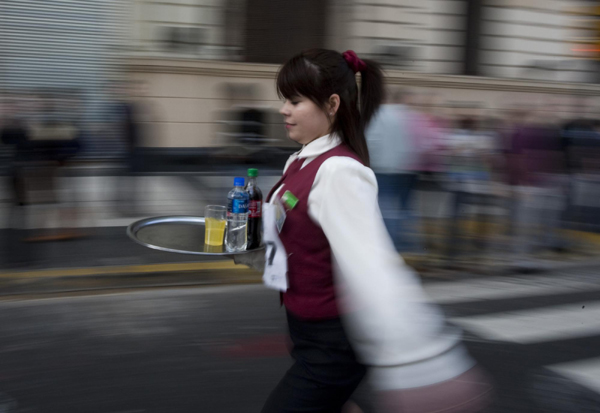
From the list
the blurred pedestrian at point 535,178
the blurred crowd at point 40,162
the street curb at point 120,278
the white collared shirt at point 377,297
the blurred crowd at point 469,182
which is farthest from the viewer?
the blurred pedestrian at point 535,178

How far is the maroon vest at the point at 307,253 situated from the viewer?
1.89m

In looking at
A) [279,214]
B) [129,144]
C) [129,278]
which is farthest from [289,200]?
[129,144]

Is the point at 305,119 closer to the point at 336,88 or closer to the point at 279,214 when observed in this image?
the point at 336,88

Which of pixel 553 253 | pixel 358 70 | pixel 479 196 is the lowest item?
pixel 553 253

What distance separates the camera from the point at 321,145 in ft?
6.38

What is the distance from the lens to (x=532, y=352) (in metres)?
4.62

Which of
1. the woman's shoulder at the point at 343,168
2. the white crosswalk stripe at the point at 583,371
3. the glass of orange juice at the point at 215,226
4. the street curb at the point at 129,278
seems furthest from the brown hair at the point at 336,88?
the street curb at the point at 129,278

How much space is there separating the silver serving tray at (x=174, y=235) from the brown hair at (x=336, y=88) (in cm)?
44

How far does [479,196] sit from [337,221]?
6.04 m

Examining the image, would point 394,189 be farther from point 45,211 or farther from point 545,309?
point 45,211

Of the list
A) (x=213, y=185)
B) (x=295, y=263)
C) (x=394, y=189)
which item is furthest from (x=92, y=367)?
(x=213, y=185)

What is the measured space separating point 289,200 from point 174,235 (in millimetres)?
491

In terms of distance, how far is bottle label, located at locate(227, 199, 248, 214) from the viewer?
2072 mm

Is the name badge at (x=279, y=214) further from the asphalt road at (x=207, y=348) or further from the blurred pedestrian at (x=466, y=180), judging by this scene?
the blurred pedestrian at (x=466, y=180)
